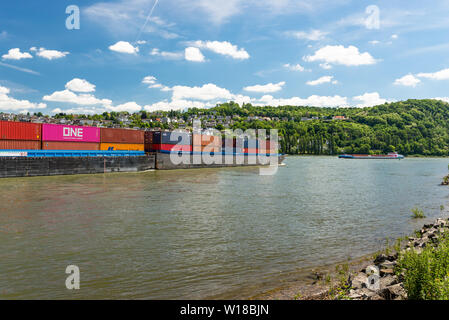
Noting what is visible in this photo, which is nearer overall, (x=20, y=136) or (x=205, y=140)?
(x=20, y=136)

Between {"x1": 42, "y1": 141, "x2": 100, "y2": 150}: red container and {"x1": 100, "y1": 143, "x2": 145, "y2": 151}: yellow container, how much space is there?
4.27 feet

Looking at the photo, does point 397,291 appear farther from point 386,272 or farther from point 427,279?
point 386,272

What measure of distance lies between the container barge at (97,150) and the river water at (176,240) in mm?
15284

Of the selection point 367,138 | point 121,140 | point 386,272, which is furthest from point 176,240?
point 367,138

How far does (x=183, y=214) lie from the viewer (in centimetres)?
1742

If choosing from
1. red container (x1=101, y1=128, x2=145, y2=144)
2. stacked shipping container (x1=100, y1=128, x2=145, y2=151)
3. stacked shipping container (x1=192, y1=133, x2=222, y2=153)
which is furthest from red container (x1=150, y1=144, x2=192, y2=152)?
red container (x1=101, y1=128, x2=145, y2=144)

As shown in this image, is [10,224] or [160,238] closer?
Answer: [160,238]

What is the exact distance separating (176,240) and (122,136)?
4344 cm

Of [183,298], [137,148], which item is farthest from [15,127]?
[183,298]

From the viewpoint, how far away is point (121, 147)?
51.7 meters
